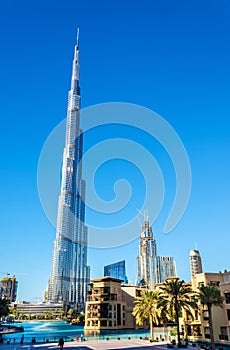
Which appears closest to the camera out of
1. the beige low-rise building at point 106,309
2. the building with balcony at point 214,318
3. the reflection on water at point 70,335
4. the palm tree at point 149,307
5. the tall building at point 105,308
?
the building with balcony at point 214,318

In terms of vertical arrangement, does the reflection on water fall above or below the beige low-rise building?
below

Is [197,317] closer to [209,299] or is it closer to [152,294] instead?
[152,294]

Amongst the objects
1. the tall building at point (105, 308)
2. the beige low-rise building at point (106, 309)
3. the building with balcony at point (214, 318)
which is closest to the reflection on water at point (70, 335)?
the building with balcony at point (214, 318)

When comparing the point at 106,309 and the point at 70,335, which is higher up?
the point at 106,309

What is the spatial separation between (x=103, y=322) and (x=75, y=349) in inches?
3443

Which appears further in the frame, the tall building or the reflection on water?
the tall building

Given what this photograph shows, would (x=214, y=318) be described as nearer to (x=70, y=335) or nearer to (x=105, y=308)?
(x=70, y=335)

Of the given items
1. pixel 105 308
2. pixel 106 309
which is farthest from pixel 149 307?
pixel 105 308

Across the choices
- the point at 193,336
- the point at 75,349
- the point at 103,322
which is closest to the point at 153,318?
the point at 193,336

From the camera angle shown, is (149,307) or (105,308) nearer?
(149,307)

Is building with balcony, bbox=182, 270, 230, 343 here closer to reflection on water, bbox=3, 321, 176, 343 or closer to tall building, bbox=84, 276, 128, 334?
reflection on water, bbox=3, 321, 176, 343

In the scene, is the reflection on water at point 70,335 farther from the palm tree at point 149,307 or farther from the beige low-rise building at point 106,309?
the beige low-rise building at point 106,309

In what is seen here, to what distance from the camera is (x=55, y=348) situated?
47719mm

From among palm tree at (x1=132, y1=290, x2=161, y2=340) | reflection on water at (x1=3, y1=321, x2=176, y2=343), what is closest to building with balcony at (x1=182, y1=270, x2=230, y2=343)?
reflection on water at (x1=3, y1=321, x2=176, y2=343)
